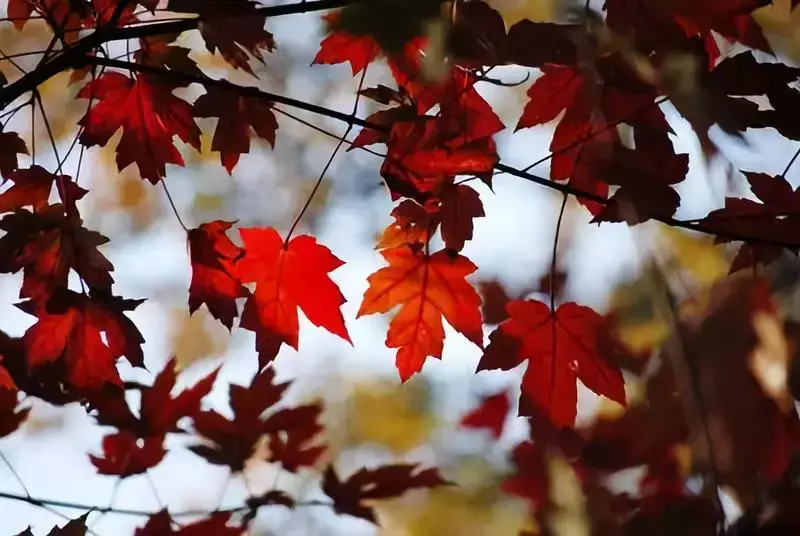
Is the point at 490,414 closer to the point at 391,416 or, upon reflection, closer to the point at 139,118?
the point at 391,416

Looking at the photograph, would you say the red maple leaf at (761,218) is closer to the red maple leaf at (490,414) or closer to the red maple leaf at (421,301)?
the red maple leaf at (421,301)

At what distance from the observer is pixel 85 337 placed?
31.7 inches

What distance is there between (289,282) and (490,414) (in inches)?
20.7

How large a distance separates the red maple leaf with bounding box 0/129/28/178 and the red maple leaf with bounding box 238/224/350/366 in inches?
10.4

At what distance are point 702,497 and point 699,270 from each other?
12.2 inches

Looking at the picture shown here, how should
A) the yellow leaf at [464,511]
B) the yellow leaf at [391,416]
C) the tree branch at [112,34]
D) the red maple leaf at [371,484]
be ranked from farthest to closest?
the yellow leaf at [391,416], the red maple leaf at [371,484], the yellow leaf at [464,511], the tree branch at [112,34]

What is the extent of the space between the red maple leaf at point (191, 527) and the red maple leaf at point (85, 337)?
0.25 meters

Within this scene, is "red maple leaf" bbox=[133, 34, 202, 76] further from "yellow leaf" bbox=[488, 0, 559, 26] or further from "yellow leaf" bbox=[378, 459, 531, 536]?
"yellow leaf" bbox=[378, 459, 531, 536]

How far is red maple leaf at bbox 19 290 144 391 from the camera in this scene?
78 cm

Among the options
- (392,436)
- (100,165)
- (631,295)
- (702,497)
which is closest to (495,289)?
(392,436)

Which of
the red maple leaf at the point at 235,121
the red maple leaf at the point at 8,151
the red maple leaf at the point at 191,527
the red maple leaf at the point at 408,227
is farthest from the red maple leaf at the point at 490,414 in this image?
the red maple leaf at the point at 8,151

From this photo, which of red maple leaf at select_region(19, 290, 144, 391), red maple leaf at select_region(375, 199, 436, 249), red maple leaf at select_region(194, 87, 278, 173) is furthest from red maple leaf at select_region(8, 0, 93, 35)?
red maple leaf at select_region(375, 199, 436, 249)

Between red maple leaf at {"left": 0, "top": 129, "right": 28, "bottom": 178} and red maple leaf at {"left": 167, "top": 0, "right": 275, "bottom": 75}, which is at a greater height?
red maple leaf at {"left": 0, "top": 129, "right": 28, "bottom": 178}

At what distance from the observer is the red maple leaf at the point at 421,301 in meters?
0.80
